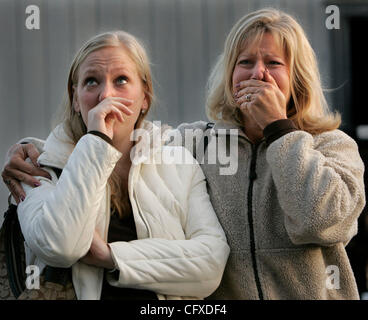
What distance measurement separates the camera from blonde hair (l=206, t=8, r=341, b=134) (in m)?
1.84

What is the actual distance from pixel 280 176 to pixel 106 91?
55cm

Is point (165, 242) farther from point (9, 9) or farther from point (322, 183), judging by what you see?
point (9, 9)

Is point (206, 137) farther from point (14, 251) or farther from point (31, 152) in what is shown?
point (14, 251)

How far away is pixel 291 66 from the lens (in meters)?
1.84

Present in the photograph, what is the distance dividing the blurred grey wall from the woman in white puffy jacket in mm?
517

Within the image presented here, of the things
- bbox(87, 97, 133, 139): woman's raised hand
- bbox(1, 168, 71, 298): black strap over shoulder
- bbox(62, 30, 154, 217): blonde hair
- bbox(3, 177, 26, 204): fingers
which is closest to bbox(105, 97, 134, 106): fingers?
bbox(87, 97, 133, 139): woman's raised hand

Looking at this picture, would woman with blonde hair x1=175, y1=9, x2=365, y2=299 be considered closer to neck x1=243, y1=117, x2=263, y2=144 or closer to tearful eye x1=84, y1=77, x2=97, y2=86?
neck x1=243, y1=117, x2=263, y2=144

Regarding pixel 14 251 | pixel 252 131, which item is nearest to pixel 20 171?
pixel 14 251

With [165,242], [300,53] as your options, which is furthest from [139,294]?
[300,53]

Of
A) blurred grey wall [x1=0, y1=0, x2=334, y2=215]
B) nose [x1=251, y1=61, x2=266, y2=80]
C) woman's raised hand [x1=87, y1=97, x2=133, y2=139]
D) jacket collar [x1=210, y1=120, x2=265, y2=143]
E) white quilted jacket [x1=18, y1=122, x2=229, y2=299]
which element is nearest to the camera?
white quilted jacket [x1=18, y1=122, x2=229, y2=299]

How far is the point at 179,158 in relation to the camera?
183 centimetres

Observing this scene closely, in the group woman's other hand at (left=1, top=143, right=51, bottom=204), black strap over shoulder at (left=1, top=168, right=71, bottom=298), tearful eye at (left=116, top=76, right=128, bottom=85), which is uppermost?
tearful eye at (left=116, top=76, right=128, bottom=85)

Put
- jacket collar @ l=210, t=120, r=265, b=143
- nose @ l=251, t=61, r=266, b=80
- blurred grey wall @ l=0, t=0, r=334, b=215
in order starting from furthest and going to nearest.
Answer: blurred grey wall @ l=0, t=0, r=334, b=215, jacket collar @ l=210, t=120, r=265, b=143, nose @ l=251, t=61, r=266, b=80
